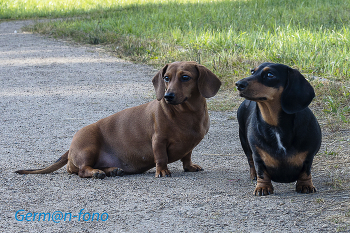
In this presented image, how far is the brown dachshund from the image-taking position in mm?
3645

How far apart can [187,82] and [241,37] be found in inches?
209

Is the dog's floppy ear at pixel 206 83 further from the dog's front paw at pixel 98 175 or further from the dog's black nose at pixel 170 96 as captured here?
Answer: the dog's front paw at pixel 98 175

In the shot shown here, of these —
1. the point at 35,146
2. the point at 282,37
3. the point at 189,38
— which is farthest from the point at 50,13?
the point at 35,146

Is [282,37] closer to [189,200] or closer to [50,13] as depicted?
[189,200]

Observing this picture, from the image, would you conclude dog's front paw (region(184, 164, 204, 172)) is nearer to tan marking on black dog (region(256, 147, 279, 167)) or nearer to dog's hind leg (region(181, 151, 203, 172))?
dog's hind leg (region(181, 151, 203, 172))

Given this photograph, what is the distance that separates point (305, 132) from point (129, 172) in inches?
66.5

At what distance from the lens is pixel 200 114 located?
370 cm

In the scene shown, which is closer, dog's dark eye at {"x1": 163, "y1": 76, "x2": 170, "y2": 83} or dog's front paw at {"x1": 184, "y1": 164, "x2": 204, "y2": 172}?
dog's dark eye at {"x1": 163, "y1": 76, "x2": 170, "y2": 83}

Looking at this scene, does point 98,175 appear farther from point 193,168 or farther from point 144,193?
point 193,168

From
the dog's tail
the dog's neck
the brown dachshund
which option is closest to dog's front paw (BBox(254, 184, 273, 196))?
the dog's neck

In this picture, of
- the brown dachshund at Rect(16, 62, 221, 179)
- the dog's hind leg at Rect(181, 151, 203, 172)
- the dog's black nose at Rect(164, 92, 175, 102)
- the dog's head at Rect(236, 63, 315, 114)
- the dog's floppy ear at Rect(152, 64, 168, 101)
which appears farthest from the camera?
the dog's hind leg at Rect(181, 151, 203, 172)

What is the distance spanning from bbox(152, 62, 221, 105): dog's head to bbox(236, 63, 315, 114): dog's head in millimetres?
750

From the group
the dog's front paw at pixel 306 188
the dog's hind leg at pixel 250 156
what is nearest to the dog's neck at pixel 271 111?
the dog's front paw at pixel 306 188

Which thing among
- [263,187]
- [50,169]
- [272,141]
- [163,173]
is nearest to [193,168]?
[163,173]
